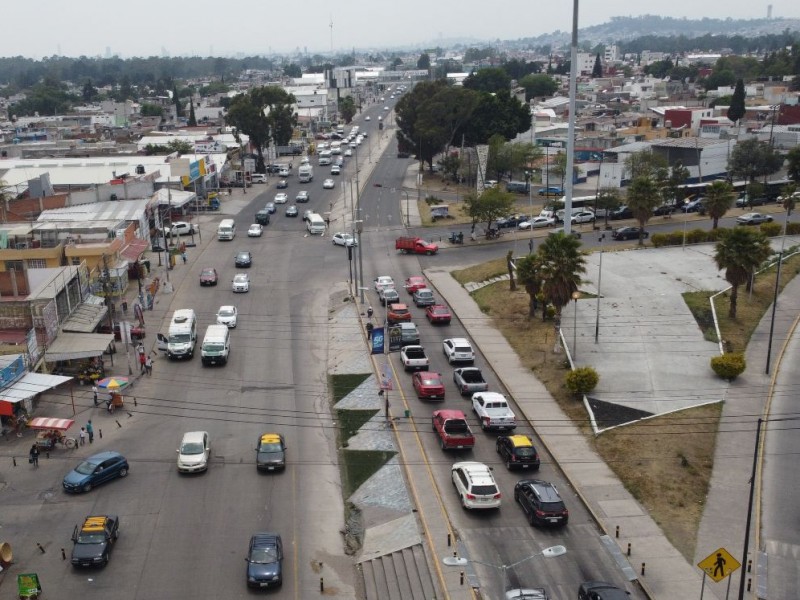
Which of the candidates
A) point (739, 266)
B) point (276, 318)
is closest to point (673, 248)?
point (739, 266)

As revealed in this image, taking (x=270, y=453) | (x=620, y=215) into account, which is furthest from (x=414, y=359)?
(x=620, y=215)

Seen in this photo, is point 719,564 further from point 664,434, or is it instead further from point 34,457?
point 34,457

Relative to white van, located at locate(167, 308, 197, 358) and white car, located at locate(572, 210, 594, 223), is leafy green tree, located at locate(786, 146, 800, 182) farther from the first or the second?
white van, located at locate(167, 308, 197, 358)

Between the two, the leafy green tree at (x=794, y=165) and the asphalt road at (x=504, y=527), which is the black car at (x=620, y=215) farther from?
the asphalt road at (x=504, y=527)

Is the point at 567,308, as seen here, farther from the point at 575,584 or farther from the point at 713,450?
the point at 575,584

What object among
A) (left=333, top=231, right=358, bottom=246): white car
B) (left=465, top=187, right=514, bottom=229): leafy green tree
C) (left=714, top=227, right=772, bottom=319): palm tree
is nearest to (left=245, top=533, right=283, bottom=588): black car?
(left=714, top=227, right=772, bottom=319): palm tree

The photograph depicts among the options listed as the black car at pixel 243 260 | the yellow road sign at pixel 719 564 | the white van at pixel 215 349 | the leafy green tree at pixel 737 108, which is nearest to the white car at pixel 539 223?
the black car at pixel 243 260
